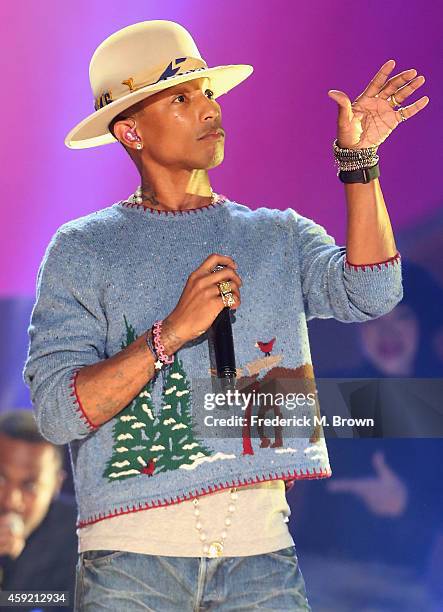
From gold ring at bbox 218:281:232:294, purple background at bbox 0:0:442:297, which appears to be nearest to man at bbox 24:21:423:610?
gold ring at bbox 218:281:232:294

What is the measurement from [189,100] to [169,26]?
7.4 inches

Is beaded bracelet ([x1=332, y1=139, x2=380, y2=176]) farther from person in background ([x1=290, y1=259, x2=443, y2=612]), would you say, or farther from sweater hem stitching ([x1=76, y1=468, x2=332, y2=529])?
person in background ([x1=290, y1=259, x2=443, y2=612])

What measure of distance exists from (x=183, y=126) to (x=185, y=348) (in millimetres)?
483

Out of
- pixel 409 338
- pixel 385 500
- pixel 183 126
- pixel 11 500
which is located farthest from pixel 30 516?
pixel 183 126

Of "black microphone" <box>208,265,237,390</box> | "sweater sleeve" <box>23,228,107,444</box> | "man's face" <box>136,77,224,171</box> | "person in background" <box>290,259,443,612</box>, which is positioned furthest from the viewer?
"person in background" <box>290,259,443,612</box>

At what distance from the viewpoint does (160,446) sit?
2006 millimetres

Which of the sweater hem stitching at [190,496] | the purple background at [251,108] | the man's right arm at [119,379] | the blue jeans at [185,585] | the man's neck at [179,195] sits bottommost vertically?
the blue jeans at [185,585]

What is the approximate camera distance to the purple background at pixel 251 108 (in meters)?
3.44

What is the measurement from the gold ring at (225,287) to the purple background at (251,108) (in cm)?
159

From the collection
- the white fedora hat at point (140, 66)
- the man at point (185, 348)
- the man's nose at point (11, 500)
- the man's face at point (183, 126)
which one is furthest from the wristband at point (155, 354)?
the man's nose at point (11, 500)

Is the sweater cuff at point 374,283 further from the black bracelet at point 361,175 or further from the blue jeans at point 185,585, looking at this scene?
the blue jeans at point 185,585

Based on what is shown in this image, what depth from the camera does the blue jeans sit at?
1876 mm

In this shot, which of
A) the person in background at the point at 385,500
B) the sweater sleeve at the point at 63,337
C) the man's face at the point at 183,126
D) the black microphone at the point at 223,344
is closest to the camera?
the black microphone at the point at 223,344
